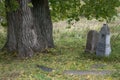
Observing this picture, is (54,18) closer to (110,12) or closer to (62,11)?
(62,11)

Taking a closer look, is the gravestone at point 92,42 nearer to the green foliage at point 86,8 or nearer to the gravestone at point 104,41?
the gravestone at point 104,41

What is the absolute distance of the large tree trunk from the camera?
15.1 m

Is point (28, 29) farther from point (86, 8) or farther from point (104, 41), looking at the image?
point (86, 8)

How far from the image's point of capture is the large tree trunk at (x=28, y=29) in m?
15.1

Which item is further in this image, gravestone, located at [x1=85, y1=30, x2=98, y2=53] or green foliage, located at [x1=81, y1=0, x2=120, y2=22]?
green foliage, located at [x1=81, y1=0, x2=120, y2=22]

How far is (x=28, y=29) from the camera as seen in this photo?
15320 mm

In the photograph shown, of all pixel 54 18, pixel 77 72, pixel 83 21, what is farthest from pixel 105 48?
pixel 83 21

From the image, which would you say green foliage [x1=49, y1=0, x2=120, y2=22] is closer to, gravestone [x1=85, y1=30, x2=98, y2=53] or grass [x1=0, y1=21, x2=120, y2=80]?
grass [x1=0, y1=21, x2=120, y2=80]

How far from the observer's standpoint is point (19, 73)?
12180mm

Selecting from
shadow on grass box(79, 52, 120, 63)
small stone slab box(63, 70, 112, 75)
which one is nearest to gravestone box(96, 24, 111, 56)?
shadow on grass box(79, 52, 120, 63)

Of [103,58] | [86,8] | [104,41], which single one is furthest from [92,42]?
[86,8]

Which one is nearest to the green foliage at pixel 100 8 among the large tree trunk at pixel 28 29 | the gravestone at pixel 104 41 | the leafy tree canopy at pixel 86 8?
the leafy tree canopy at pixel 86 8

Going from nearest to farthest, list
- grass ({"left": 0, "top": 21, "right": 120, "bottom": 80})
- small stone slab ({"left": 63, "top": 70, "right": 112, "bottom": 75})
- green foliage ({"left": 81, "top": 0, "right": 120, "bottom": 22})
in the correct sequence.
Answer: grass ({"left": 0, "top": 21, "right": 120, "bottom": 80}) < small stone slab ({"left": 63, "top": 70, "right": 112, "bottom": 75}) < green foliage ({"left": 81, "top": 0, "right": 120, "bottom": 22})

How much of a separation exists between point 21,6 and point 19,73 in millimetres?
3654
